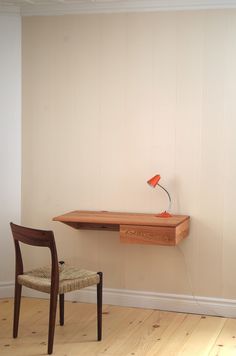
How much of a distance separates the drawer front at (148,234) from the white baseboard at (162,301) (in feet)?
2.07

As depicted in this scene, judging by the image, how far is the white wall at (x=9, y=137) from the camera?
4.62 meters

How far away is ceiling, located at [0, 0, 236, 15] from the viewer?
13.8ft

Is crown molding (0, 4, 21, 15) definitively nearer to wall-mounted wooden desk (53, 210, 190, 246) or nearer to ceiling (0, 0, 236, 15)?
ceiling (0, 0, 236, 15)

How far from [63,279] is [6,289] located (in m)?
1.21

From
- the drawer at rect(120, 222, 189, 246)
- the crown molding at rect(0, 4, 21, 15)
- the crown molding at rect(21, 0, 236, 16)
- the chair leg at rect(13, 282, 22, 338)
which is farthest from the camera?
the crown molding at rect(0, 4, 21, 15)

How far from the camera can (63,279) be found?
3689 millimetres

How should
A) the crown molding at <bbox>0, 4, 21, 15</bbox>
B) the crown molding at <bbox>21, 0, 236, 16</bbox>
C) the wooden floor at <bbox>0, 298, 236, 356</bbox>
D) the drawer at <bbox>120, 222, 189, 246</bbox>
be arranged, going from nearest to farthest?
the wooden floor at <bbox>0, 298, 236, 356</bbox>
the drawer at <bbox>120, 222, 189, 246</bbox>
the crown molding at <bbox>21, 0, 236, 16</bbox>
the crown molding at <bbox>0, 4, 21, 15</bbox>

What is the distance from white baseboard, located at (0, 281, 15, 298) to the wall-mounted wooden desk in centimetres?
86

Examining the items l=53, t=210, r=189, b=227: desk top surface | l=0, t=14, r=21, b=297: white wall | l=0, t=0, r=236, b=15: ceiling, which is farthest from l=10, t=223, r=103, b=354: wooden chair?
l=0, t=0, r=236, b=15: ceiling

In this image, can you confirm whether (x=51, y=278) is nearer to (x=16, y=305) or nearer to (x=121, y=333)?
(x=16, y=305)

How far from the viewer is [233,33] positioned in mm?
4160

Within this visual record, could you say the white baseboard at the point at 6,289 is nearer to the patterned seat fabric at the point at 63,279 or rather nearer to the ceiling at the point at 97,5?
the patterned seat fabric at the point at 63,279

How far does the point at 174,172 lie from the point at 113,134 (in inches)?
22.3

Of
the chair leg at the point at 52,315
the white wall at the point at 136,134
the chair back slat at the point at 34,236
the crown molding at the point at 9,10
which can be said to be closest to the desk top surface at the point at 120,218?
the white wall at the point at 136,134
